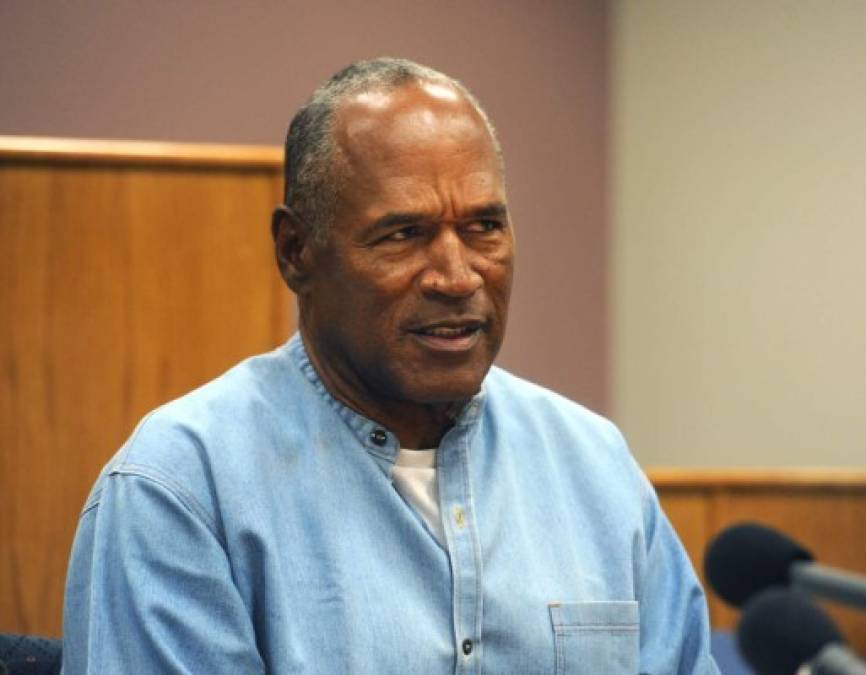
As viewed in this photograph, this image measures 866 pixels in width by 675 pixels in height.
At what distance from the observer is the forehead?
65.9 inches

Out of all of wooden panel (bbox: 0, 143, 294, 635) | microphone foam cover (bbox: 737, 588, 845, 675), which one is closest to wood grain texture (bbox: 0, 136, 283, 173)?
wooden panel (bbox: 0, 143, 294, 635)

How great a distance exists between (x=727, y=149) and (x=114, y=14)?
5.58 feet

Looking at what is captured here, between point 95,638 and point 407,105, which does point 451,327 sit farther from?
point 95,638

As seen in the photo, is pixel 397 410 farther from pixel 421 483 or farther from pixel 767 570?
pixel 767 570

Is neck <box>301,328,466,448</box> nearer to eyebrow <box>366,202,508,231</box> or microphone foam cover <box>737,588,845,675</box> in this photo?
eyebrow <box>366,202,508,231</box>

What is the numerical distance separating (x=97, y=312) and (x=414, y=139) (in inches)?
36.6

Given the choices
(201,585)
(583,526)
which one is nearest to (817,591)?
(201,585)

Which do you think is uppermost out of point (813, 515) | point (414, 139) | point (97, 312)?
point (414, 139)

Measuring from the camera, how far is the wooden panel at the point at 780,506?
3314 mm

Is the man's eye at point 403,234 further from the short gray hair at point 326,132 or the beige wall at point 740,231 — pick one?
the beige wall at point 740,231

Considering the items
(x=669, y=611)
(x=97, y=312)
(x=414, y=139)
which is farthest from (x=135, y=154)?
(x=669, y=611)

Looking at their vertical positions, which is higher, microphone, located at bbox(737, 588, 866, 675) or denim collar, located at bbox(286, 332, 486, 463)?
microphone, located at bbox(737, 588, 866, 675)

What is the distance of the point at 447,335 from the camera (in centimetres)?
167

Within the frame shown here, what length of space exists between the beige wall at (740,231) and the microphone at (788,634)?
127 inches
